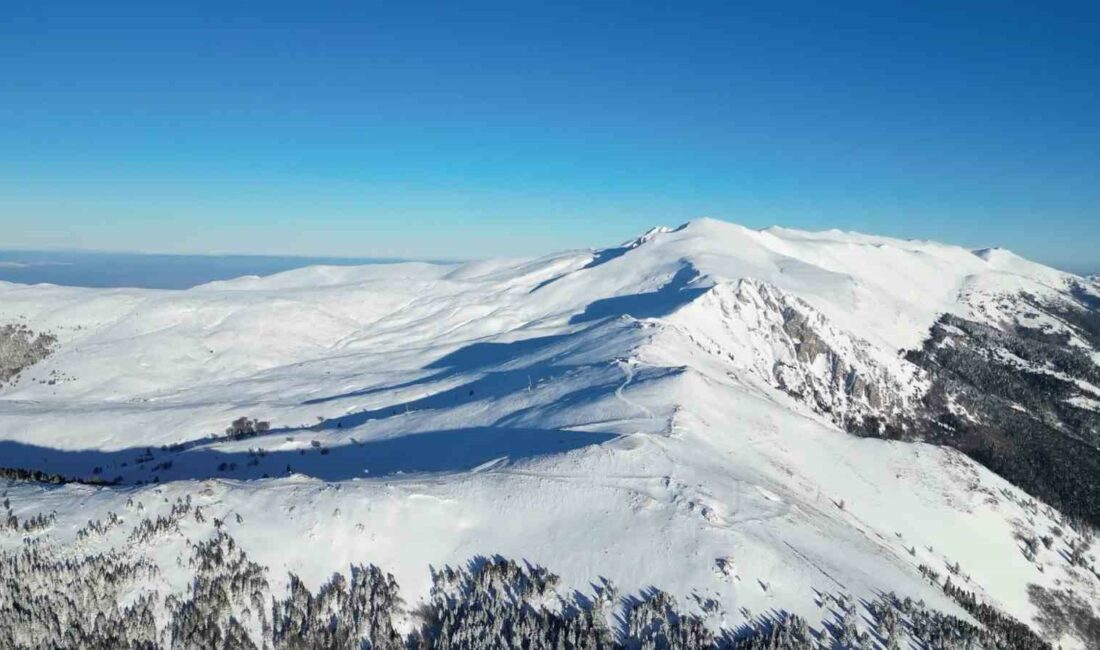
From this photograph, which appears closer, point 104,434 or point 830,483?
point 830,483

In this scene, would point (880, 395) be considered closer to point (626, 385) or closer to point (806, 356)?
point (806, 356)

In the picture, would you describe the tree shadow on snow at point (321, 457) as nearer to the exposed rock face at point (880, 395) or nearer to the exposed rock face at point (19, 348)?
the exposed rock face at point (880, 395)

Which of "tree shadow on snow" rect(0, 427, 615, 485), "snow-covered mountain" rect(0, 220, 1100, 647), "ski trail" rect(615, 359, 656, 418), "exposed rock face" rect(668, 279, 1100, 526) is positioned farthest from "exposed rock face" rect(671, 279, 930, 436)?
"tree shadow on snow" rect(0, 427, 615, 485)

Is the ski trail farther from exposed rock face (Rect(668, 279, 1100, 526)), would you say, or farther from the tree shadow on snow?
exposed rock face (Rect(668, 279, 1100, 526))

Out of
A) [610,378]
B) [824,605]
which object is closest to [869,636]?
[824,605]

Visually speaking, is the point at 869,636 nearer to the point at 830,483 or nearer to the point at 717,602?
the point at 717,602

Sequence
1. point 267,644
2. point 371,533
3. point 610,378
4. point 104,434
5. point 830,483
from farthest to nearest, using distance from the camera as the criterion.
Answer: point 104,434 < point 610,378 < point 830,483 < point 371,533 < point 267,644
